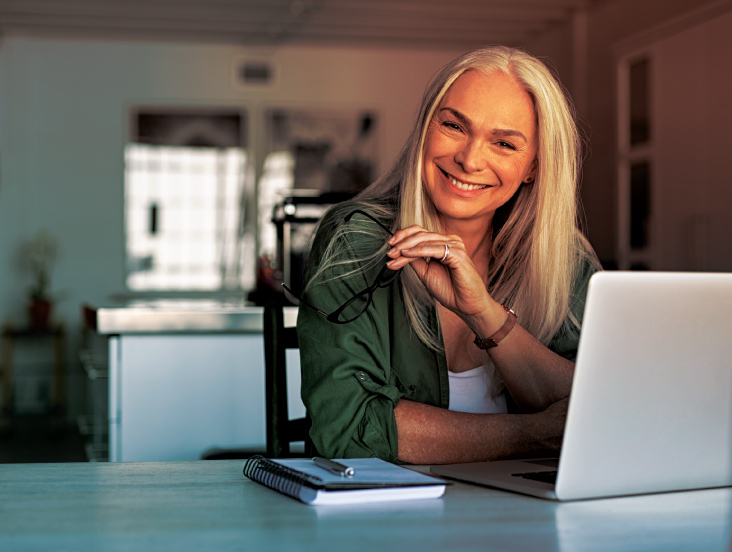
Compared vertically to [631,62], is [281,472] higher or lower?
lower

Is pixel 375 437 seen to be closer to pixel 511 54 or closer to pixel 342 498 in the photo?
pixel 342 498

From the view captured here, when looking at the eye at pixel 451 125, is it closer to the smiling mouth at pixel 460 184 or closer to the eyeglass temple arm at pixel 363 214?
the smiling mouth at pixel 460 184

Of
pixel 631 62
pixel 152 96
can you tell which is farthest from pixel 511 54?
pixel 152 96

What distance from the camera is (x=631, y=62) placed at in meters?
5.88

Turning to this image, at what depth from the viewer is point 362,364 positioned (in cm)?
128

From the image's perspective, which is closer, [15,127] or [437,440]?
[437,440]

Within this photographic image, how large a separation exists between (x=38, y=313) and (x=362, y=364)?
621 cm

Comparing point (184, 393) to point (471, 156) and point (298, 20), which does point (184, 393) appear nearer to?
point (471, 156)

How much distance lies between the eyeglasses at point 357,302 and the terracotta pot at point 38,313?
5.99 metres

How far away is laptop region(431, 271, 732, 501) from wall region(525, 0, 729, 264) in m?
5.15

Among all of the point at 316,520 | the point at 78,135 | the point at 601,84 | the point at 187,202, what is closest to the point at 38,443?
the point at 187,202

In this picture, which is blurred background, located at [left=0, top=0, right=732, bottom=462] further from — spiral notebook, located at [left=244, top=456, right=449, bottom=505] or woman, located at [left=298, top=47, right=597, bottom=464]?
spiral notebook, located at [left=244, top=456, right=449, bottom=505]

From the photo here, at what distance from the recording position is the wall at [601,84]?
6.09 m

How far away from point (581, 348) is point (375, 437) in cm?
48
